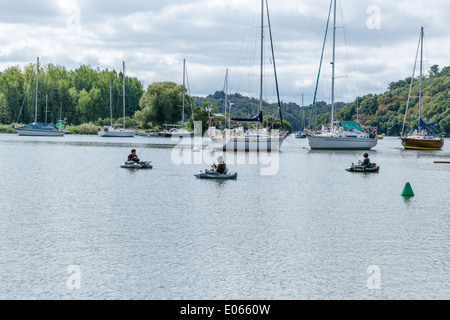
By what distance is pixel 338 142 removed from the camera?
89.8 meters

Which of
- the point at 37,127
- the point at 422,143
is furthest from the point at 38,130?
the point at 422,143

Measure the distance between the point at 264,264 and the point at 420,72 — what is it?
8987cm

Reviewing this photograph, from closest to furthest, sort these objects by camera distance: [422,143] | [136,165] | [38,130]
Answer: [136,165] → [422,143] → [38,130]

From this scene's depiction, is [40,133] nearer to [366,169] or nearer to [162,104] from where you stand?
[162,104]

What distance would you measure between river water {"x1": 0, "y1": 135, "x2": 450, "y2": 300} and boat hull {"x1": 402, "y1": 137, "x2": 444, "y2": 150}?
58.1 metres

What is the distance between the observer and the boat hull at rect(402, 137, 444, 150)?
95750 millimetres

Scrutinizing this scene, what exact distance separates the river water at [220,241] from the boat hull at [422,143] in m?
58.1

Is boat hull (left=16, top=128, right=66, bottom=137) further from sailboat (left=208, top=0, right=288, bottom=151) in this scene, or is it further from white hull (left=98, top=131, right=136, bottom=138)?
sailboat (left=208, top=0, right=288, bottom=151)

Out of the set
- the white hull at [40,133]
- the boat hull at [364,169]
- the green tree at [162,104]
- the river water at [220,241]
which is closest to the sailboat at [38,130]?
the white hull at [40,133]

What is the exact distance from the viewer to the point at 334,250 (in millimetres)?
19047

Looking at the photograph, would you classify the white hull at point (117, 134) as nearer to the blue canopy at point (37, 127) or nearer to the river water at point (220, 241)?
the blue canopy at point (37, 127)

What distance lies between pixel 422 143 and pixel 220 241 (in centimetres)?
8343
